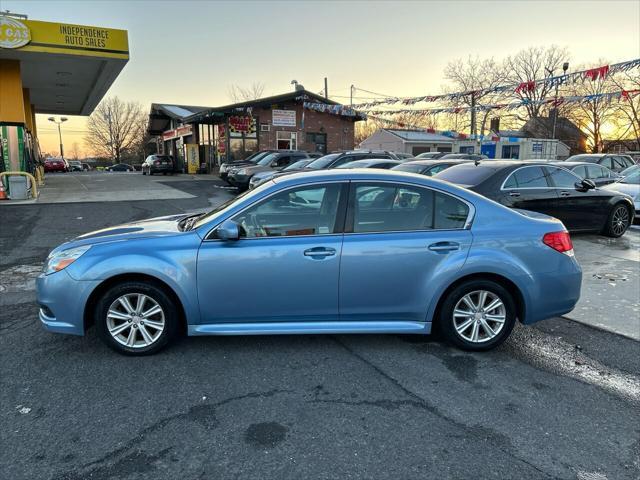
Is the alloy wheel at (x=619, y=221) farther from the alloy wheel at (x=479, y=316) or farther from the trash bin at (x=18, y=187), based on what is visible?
the trash bin at (x=18, y=187)

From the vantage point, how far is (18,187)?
50.0ft

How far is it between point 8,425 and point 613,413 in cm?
408

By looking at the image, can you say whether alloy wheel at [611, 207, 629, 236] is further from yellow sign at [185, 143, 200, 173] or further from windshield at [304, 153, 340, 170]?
yellow sign at [185, 143, 200, 173]

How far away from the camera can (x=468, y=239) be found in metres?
3.94

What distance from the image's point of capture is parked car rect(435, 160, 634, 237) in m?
7.94

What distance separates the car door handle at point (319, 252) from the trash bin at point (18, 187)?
1521 cm

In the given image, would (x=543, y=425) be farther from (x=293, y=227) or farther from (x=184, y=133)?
(x=184, y=133)

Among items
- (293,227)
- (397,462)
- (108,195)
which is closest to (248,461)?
(397,462)

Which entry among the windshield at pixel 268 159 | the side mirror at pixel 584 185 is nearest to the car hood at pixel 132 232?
the side mirror at pixel 584 185

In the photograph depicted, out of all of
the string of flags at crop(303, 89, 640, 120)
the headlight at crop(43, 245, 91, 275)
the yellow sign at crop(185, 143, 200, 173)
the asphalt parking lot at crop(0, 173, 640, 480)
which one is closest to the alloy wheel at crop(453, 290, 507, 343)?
the asphalt parking lot at crop(0, 173, 640, 480)

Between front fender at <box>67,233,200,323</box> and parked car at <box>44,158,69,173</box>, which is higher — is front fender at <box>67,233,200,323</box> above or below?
below

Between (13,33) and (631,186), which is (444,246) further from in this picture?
(13,33)

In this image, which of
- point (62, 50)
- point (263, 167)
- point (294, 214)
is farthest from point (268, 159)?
point (294, 214)

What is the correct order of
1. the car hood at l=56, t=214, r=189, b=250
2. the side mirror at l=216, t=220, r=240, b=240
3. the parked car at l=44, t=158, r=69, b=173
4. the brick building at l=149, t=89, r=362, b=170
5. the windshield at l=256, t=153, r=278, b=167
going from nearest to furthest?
the side mirror at l=216, t=220, r=240, b=240 < the car hood at l=56, t=214, r=189, b=250 < the windshield at l=256, t=153, r=278, b=167 < the brick building at l=149, t=89, r=362, b=170 < the parked car at l=44, t=158, r=69, b=173
